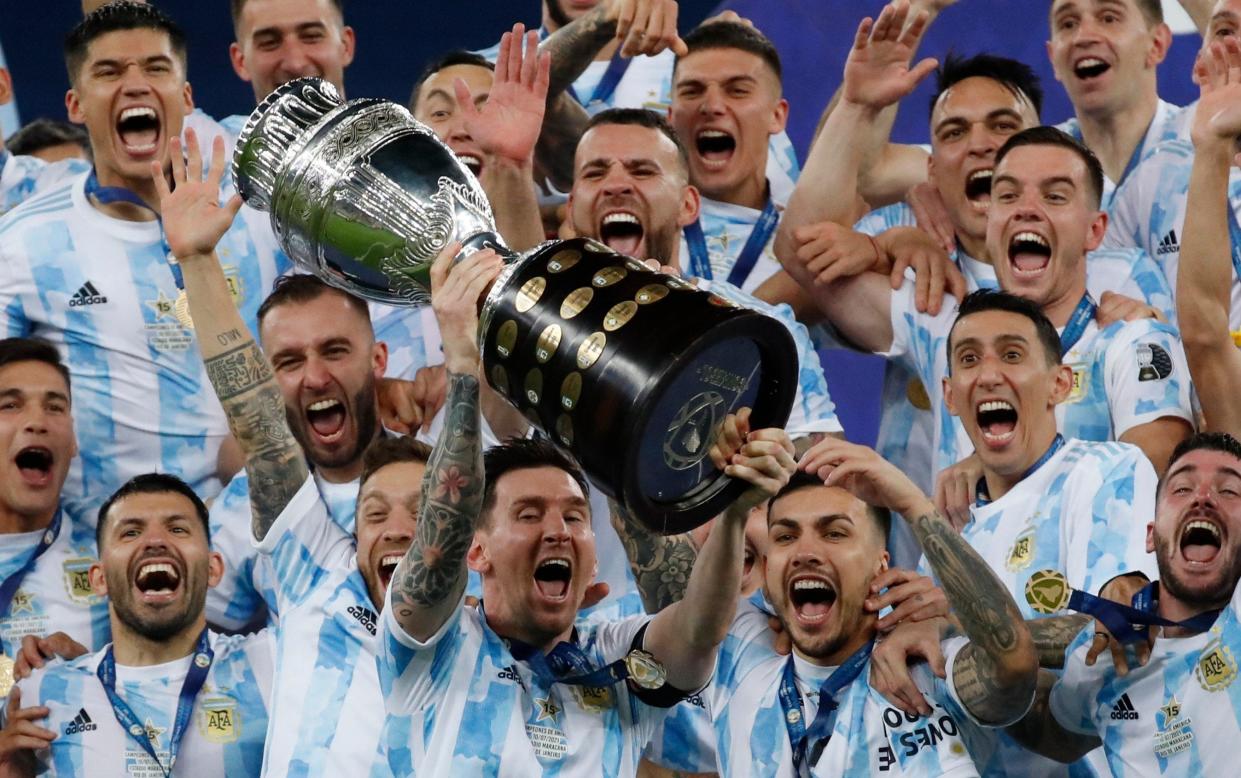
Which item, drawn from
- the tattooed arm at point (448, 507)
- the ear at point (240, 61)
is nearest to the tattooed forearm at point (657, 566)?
the tattooed arm at point (448, 507)

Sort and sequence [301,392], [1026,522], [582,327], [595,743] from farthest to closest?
[301,392] → [1026,522] → [595,743] → [582,327]

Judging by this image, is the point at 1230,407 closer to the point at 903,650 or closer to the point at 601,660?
the point at 903,650

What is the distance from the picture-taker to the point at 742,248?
18.0 ft

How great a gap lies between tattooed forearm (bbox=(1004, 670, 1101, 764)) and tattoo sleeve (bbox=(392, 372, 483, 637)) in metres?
1.35

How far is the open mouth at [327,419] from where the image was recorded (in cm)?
510

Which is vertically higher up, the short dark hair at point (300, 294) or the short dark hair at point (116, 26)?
the short dark hair at point (116, 26)

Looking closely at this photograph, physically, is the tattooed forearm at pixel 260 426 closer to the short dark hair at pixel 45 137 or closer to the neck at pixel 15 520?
the neck at pixel 15 520

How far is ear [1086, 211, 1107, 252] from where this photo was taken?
5.10m

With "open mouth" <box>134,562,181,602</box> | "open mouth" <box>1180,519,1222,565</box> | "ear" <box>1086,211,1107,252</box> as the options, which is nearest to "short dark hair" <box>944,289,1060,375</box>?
"ear" <box>1086,211,1107,252</box>

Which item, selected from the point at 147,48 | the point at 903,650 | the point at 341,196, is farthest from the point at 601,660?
the point at 147,48

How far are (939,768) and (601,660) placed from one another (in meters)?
0.73

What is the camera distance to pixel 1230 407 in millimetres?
4898

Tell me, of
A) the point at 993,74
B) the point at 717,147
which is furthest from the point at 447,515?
the point at 993,74

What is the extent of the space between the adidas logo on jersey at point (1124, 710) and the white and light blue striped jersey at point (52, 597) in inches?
95.1
